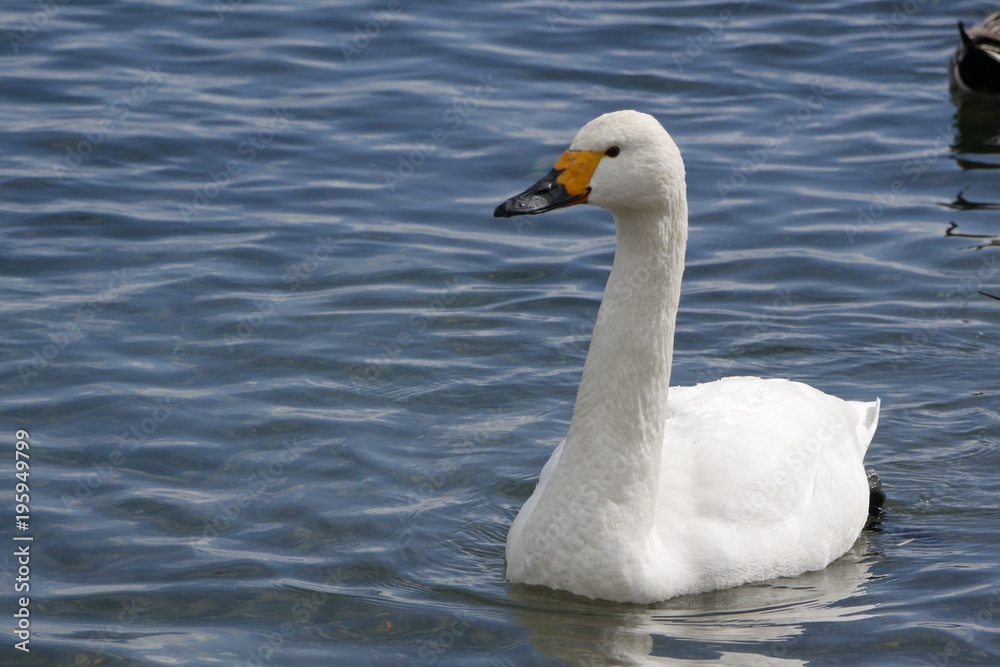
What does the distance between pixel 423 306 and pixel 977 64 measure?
7.06 meters

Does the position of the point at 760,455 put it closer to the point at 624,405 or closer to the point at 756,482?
the point at 756,482

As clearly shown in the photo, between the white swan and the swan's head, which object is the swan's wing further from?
the swan's head

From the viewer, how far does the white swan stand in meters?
6.23

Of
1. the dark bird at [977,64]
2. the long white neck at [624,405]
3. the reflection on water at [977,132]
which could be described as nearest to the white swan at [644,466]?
the long white neck at [624,405]

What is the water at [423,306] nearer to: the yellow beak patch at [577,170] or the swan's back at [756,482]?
the swan's back at [756,482]

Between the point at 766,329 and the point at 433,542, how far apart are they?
135 inches

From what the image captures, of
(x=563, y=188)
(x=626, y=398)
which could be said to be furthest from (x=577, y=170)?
(x=626, y=398)

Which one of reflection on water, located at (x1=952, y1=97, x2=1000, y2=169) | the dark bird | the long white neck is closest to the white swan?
the long white neck

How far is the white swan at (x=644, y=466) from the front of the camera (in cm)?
623

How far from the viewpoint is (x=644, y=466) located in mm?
6578

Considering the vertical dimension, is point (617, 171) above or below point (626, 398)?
above

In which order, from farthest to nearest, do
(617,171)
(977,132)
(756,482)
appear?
(977,132), (756,482), (617,171)

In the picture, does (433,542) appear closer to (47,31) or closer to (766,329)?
(766,329)

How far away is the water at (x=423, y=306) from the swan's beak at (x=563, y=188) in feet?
5.60
